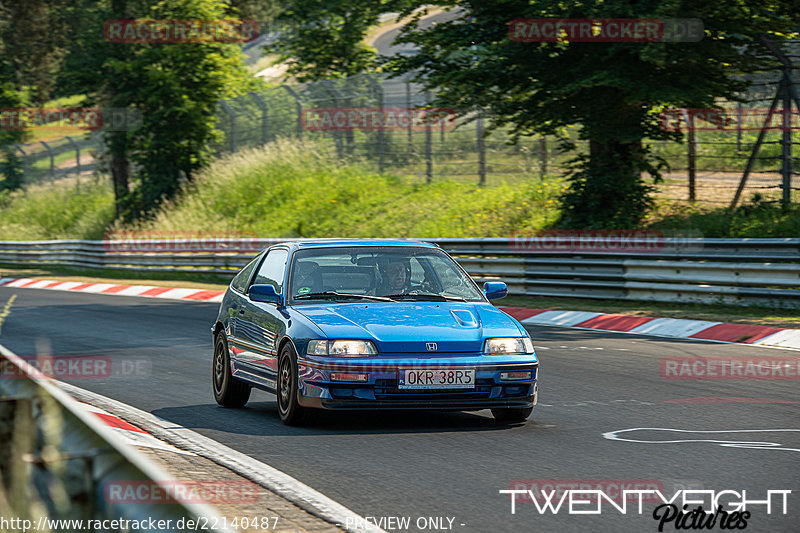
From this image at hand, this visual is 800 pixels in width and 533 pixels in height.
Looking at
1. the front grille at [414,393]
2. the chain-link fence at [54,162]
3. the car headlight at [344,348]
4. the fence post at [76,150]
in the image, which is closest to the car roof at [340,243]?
the car headlight at [344,348]

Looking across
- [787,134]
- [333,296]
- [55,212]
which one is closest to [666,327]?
[787,134]

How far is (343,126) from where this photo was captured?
34.0m

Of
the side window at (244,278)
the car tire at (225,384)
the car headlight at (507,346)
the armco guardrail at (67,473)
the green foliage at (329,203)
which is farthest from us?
the green foliage at (329,203)

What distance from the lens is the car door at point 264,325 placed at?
879 cm

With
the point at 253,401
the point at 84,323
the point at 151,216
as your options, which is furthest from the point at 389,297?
the point at 151,216

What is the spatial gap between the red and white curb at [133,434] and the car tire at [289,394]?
39.5 inches

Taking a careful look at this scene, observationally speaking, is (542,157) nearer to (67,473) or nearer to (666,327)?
(666,327)

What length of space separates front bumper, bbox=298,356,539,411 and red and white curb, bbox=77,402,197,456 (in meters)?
1.05

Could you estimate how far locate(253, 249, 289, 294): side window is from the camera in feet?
30.8

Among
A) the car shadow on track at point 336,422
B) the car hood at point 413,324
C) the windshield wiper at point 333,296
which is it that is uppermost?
the windshield wiper at point 333,296

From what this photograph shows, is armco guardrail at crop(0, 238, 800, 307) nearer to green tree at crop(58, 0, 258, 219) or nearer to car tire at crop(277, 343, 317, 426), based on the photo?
car tire at crop(277, 343, 317, 426)

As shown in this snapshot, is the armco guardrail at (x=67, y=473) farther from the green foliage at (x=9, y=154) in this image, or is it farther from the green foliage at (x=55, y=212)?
the green foliage at (x=9, y=154)

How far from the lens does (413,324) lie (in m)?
8.20

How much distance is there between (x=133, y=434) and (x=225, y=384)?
1.83m
